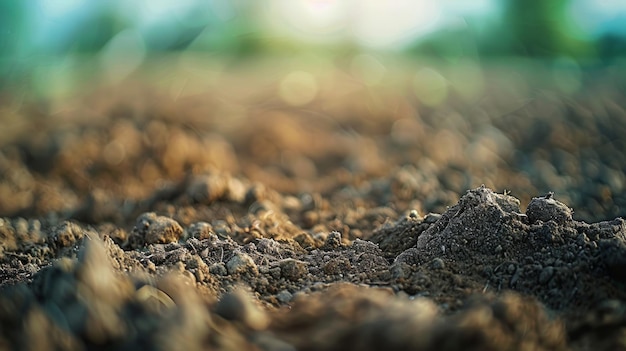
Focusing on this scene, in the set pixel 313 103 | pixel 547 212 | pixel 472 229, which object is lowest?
pixel 472 229

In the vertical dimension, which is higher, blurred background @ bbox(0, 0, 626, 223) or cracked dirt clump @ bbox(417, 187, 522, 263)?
blurred background @ bbox(0, 0, 626, 223)

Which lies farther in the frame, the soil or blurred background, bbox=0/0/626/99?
blurred background, bbox=0/0/626/99

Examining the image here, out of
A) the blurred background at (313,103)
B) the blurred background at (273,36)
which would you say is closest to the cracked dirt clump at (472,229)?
the blurred background at (313,103)

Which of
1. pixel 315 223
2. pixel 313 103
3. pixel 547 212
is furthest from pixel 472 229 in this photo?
pixel 313 103

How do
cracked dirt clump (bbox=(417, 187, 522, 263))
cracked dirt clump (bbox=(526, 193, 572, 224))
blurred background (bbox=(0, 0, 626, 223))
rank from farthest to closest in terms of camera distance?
1. blurred background (bbox=(0, 0, 626, 223))
2. cracked dirt clump (bbox=(526, 193, 572, 224))
3. cracked dirt clump (bbox=(417, 187, 522, 263))

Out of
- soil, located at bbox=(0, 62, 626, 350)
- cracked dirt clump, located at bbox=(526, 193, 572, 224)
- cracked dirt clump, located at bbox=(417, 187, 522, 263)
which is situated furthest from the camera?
cracked dirt clump, located at bbox=(526, 193, 572, 224)

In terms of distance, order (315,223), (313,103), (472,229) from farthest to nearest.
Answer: (313,103), (315,223), (472,229)

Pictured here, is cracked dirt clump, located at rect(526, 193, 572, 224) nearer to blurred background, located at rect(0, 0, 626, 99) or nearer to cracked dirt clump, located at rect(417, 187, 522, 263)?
cracked dirt clump, located at rect(417, 187, 522, 263)

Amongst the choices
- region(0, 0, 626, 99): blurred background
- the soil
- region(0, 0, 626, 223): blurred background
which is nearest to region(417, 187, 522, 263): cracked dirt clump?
the soil

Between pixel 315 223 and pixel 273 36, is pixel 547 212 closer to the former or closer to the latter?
pixel 315 223

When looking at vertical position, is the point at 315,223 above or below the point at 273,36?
below
